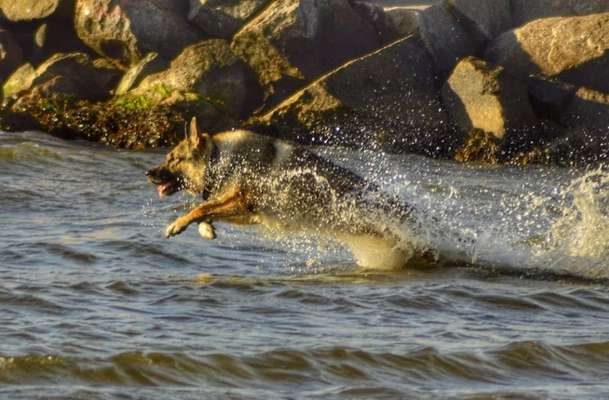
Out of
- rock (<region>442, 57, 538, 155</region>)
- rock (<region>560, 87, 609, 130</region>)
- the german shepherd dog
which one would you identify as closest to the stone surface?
rock (<region>442, 57, 538, 155</region>)

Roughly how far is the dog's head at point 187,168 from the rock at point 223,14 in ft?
25.5

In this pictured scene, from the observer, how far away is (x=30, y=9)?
18.9 m

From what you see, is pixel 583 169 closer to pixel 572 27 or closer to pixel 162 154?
pixel 572 27

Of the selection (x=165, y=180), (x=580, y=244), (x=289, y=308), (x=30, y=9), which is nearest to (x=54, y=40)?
(x=30, y=9)

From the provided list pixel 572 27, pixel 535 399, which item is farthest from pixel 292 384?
pixel 572 27

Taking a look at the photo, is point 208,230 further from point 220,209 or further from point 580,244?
point 580,244

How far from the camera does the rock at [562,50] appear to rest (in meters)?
17.3

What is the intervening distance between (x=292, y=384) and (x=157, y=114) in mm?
10336

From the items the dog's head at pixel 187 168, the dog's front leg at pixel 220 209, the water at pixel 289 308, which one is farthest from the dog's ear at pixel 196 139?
the water at pixel 289 308

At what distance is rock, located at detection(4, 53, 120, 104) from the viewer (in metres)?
17.5

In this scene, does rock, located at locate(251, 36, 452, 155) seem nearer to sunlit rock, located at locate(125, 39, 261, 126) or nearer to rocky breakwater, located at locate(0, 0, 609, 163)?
rocky breakwater, located at locate(0, 0, 609, 163)

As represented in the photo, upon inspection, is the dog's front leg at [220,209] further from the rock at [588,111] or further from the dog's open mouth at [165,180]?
the rock at [588,111]

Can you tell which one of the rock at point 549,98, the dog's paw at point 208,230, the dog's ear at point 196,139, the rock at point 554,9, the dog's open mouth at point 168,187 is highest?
the rock at point 554,9

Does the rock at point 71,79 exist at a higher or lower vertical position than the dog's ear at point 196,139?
higher
